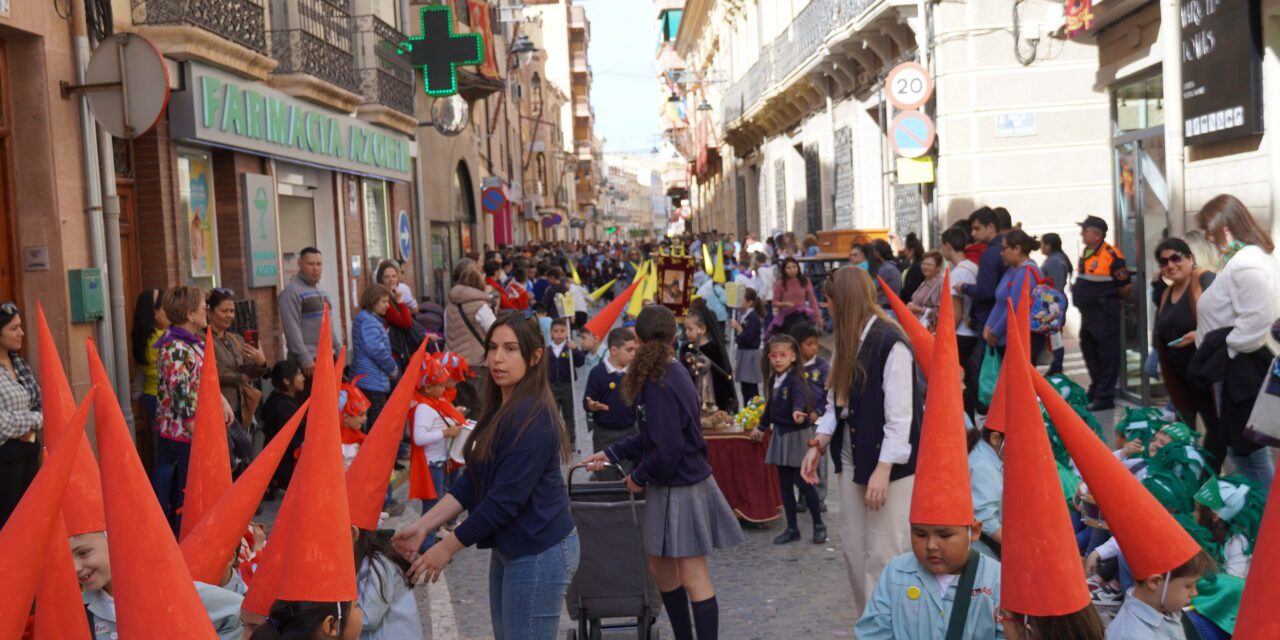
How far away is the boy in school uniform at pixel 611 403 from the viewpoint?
8391 mm

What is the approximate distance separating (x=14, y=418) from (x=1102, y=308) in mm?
9072

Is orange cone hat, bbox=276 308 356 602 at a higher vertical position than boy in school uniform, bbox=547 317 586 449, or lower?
higher

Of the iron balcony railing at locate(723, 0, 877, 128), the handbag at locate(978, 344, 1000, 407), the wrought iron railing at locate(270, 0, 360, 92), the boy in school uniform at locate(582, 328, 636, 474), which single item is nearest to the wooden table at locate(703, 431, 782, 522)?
the boy in school uniform at locate(582, 328, 636, 474)

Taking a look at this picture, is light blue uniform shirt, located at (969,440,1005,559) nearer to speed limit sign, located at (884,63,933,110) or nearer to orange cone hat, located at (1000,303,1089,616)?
orange cone hat, located at (1000,303,1089,616)

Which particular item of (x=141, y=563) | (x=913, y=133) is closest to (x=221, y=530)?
(x=141, y=563)

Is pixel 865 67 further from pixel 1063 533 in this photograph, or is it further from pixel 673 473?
pixel 1063 533

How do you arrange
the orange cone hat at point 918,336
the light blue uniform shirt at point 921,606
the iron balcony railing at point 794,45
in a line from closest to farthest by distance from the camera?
the light blue uniform shirt at point 921,606
the orange cone hat at point 918,336
the iron balcony railing at point 794,45

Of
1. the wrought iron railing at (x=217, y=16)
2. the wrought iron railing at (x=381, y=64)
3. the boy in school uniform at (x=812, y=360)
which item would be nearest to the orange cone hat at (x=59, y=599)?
the boy in school uniform at (x=812, y=360)

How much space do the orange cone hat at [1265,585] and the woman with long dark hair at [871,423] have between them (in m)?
2.52

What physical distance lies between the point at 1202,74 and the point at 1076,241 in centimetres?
734

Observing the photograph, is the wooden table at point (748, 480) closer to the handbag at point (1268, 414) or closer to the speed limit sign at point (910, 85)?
the handbag at point (1268, 414)

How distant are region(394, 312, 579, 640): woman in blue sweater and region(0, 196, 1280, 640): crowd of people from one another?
0.01 m

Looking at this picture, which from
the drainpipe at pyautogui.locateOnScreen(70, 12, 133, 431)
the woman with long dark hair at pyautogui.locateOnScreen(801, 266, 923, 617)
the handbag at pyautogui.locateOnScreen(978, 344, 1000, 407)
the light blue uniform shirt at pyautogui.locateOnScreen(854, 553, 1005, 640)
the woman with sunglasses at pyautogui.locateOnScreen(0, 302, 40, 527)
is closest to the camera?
the light blue uniform shirt at pyautogui.locateOnScreen(854, 553, 1005, 640)

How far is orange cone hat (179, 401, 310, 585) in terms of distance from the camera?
126 inches
